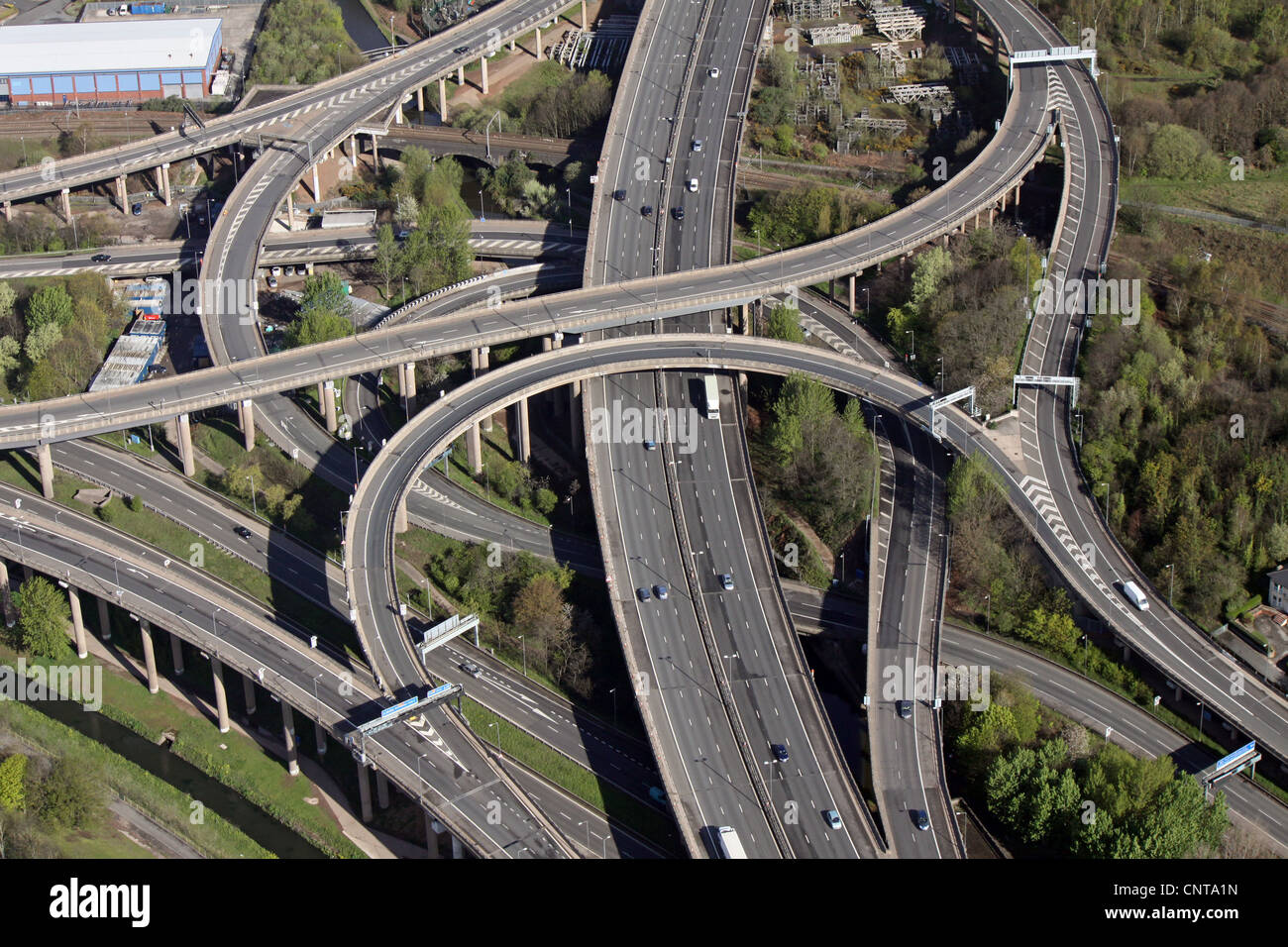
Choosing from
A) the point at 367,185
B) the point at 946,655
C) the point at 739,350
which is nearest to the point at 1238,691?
the point at 946,655

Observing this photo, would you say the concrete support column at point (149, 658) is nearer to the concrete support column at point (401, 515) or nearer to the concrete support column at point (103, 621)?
the concrete support column at point (103, 621)

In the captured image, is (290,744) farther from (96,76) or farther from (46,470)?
(96,76)

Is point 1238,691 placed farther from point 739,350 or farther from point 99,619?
point 99,619

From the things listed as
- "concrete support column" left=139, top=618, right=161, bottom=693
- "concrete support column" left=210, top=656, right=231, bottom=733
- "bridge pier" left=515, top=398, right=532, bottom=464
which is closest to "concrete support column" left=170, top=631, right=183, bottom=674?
"concrete support column" left=139, top=618, right=161, bottom=693

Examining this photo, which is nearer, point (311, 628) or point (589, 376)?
point (311, 628)

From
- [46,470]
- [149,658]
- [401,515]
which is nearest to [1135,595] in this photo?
[401,515]

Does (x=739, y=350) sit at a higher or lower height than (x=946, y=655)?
higher
